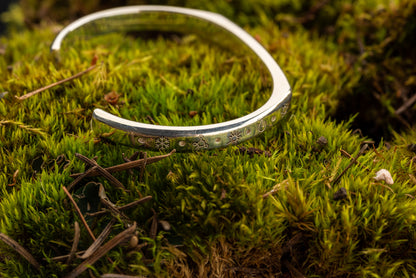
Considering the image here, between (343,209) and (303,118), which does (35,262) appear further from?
(303,118)

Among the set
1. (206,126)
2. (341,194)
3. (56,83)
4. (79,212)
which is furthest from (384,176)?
(56,83)

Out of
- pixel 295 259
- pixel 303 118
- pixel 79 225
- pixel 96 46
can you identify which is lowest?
pixel 295 259

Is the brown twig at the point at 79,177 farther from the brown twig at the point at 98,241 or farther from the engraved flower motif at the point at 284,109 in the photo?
the engraved flower motif at the point at 284,109

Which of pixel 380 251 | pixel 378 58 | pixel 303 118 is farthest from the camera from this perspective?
pixel 378 58

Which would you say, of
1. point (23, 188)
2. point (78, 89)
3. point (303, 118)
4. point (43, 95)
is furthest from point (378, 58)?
point (23, 188)

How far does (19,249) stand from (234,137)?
825mm

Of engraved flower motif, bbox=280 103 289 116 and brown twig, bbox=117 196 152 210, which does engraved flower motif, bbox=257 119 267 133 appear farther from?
brown twig, bbox=117 196 152 210

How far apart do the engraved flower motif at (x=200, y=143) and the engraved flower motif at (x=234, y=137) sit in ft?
0.31

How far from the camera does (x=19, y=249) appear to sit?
1.23 meters

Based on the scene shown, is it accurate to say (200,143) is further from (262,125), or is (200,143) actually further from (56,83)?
(56,83)

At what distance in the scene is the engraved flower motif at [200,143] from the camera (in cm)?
139

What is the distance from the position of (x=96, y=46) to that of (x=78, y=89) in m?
0.61

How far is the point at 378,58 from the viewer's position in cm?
220

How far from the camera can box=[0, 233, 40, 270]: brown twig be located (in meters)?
1.22
